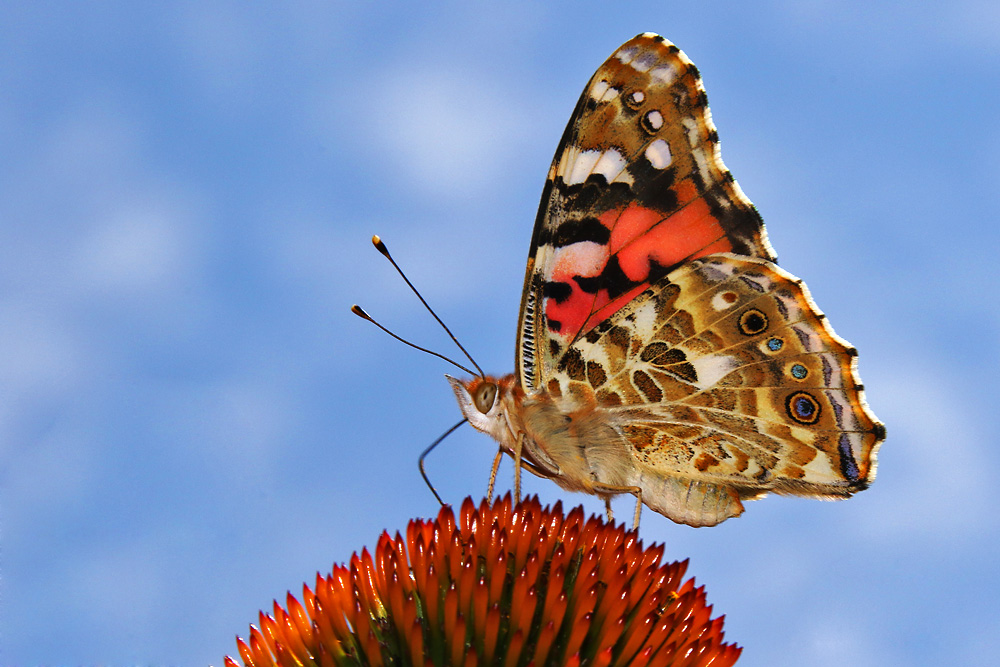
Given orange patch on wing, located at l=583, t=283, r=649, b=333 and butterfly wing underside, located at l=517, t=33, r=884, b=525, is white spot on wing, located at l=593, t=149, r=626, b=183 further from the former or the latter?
orange patch on wing, located at l=583, t=283, r=649, b=333

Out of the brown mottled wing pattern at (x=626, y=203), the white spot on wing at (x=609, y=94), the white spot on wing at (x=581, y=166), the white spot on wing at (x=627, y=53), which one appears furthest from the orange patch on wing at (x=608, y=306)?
the white spot on wing at (x=627, y=53)

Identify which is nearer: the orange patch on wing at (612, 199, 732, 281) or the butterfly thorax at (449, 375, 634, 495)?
the butterfly thorax at (449, 375, 634, 495)

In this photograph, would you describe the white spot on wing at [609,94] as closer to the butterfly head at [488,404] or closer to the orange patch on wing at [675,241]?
the orange patch on wing at [675,241]

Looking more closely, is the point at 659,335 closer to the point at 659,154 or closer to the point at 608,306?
the point at 608,306

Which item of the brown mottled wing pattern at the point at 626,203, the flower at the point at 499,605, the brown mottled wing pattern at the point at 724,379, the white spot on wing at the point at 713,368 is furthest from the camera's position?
the brown mottled wing pattern at the point at 626,203

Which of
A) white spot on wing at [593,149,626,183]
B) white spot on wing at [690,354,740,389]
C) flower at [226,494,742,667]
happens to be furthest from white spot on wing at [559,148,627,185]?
flower at [226,494,742,667]

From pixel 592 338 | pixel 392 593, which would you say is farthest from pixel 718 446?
pixel 392 593
